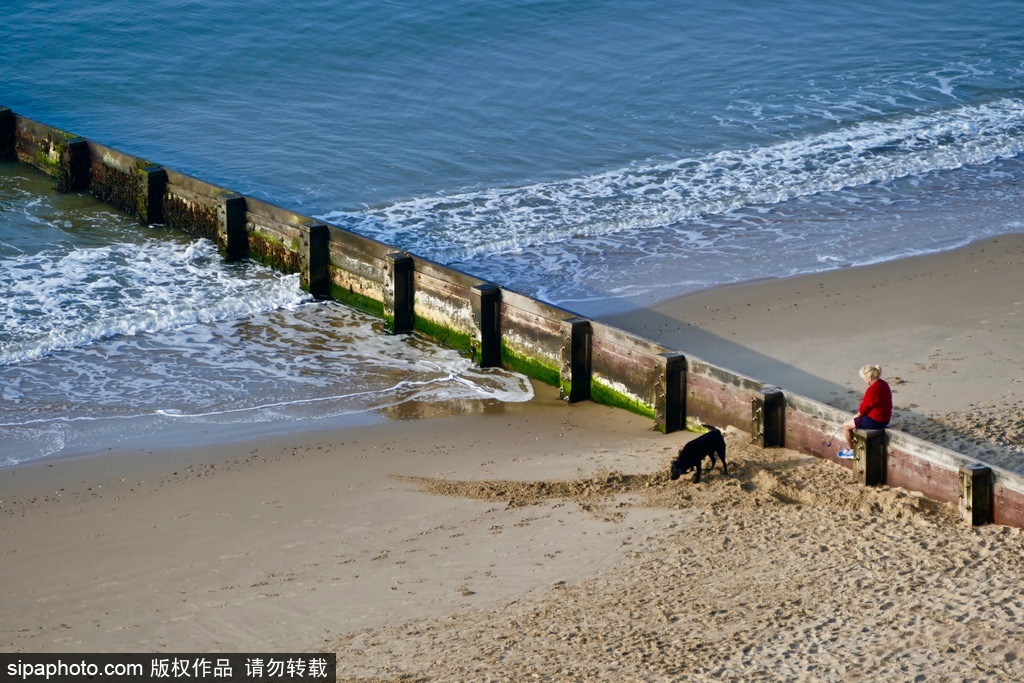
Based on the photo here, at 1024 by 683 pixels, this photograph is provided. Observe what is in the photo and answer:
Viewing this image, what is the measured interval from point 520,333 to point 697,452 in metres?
3.91

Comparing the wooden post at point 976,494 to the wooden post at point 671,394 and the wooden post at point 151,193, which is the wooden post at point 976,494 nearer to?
the wooden post at point 671,394

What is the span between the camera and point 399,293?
1558 cm

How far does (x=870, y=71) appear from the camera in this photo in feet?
97.5

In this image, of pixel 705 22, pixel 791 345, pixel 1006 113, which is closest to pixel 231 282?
pixel 791 345

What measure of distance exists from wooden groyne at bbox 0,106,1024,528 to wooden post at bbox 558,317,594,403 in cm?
1

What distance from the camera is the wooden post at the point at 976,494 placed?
32.2 ft

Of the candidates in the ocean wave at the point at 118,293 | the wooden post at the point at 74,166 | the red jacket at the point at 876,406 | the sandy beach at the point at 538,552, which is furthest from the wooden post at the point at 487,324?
the wooden post at the point at 74,166

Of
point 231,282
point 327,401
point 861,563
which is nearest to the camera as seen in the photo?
point 861,563

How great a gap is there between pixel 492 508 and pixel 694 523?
5.70 feet

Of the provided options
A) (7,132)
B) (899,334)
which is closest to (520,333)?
(899,334)

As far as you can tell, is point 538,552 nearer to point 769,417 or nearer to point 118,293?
point 769,417

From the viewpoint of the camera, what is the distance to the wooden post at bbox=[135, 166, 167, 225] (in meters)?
19.3

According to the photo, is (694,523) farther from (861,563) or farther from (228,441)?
(228,441)

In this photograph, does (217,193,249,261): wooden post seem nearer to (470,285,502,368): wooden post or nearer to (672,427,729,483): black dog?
(470,285,502,368): wooden post
